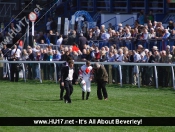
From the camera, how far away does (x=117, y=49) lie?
1340 inches

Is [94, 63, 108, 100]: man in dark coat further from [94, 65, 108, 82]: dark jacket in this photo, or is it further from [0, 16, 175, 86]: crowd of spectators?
[0, 16, 175, 86]: crowd of spectators

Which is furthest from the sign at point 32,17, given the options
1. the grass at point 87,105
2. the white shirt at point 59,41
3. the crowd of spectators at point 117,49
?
the grass at point 87,105

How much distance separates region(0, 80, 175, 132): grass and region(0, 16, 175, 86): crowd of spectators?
1.09 meters

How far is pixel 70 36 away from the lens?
3791cm

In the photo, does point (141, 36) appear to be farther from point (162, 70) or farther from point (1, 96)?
point (1, 96)

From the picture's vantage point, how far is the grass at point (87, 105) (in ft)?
61.0

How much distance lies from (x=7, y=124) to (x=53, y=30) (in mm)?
22859


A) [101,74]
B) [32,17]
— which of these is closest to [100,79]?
[101,74]

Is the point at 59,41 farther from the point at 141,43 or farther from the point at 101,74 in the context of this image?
the point at 101,74

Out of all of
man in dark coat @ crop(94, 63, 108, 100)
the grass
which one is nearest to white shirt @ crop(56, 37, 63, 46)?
the grass

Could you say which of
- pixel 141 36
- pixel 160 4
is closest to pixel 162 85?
pixel 141 36

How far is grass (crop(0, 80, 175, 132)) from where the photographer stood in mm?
18594

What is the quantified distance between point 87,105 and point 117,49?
35.7 feet

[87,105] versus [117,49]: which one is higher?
[117,49]
